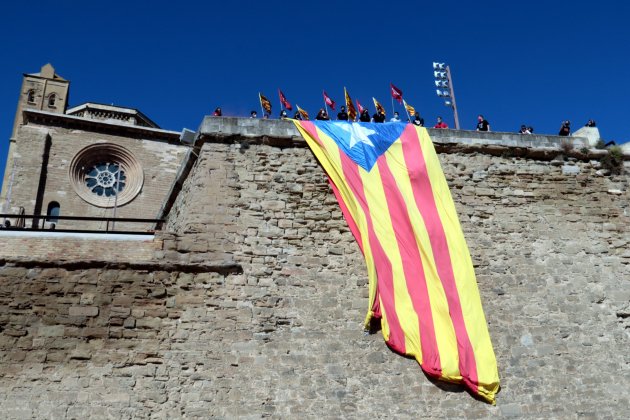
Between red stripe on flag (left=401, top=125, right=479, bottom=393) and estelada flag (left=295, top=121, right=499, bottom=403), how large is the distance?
0.05 feet

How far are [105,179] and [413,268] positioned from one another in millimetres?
17231

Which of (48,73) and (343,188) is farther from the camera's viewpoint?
(48,73)

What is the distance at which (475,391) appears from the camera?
8.63 m

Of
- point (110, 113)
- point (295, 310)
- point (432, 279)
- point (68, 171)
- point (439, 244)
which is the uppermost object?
point (110, 113)

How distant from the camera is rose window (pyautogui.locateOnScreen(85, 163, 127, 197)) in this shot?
22.5m

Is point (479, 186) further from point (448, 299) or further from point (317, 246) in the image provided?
point (317, 246)

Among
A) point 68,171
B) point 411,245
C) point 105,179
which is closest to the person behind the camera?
point 411,245

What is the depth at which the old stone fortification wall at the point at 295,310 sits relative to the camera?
805 centimetres

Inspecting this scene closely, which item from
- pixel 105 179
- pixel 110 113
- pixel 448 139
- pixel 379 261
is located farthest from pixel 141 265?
pixel 110 113

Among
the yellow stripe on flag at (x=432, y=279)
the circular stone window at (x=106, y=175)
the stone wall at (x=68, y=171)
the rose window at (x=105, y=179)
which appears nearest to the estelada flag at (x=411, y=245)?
the yellow stripe on flag at (x=432, y=279)

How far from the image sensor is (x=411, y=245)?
30.9 ft

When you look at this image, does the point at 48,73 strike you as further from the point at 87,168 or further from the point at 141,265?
the point at 141,265

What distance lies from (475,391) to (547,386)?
135cm

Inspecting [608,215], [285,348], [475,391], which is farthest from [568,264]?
[285,348]
